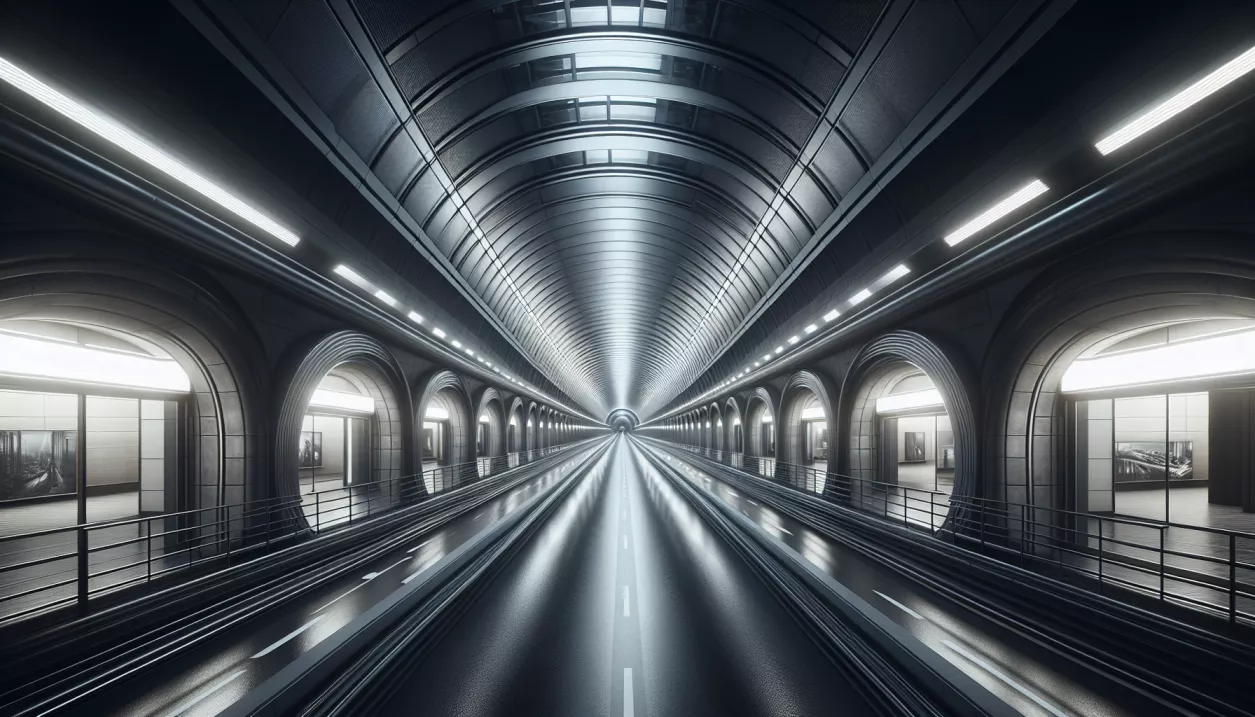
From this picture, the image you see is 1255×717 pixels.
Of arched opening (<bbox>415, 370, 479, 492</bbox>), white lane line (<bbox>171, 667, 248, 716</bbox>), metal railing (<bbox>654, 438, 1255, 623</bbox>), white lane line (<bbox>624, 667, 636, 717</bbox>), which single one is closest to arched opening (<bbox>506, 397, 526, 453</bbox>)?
arched opening (<bbox>415, 370, 479, 492</bbox>)

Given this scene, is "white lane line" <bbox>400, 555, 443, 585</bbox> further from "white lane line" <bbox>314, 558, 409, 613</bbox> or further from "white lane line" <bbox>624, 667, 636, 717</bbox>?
"white lane line" <bbox>624, 667, 636, 717</bbox>

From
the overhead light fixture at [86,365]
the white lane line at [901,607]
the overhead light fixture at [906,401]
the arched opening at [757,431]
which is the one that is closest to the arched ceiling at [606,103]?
the overhead light fixture at [906,401]

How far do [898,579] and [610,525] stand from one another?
792cm

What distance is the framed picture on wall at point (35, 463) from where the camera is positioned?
1344 cm

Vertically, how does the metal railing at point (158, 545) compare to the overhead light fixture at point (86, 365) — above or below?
below

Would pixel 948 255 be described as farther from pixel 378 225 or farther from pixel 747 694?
pixel 378 225

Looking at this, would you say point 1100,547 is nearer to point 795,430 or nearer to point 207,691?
point 207,691

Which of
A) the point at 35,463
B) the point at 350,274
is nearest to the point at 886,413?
the point at 350,274

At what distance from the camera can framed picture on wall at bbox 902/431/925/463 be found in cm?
3250

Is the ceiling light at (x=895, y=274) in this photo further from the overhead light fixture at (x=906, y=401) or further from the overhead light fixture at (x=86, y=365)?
the overhead light fixture at (x=86, y=365)

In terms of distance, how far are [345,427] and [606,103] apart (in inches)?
685

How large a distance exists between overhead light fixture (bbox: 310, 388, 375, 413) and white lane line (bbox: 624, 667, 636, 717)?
15228mm

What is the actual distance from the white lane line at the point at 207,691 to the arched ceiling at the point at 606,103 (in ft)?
25.3

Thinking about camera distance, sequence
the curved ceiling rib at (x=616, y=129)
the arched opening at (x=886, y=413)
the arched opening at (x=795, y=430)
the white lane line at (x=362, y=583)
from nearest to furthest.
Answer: the white lane line at (x=362, y=583) < the curved ceiling rib at (x=616, y=129) < the arched opening at (x=886, y=413) < the arched opening at (x=795, y=430)
